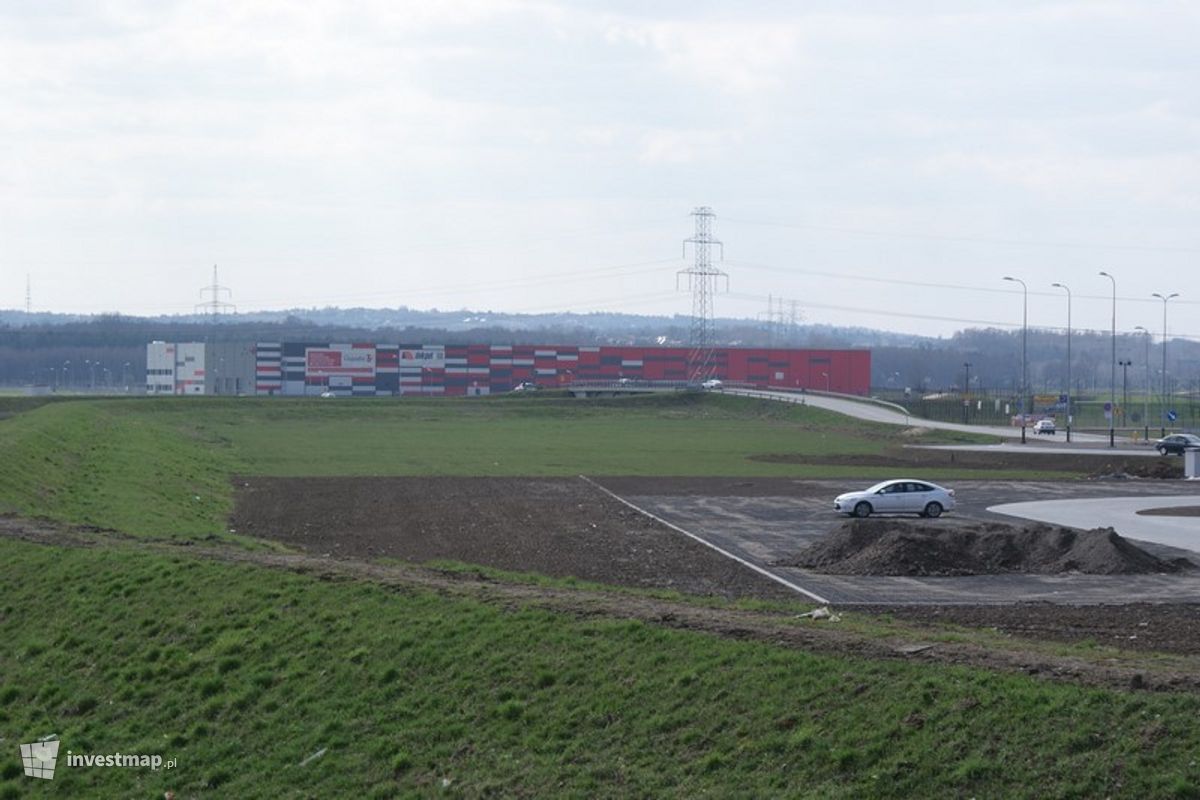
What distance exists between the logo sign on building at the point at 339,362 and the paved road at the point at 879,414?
2184 inches

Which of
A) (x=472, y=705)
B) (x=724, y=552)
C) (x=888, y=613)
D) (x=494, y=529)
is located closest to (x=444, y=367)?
(x=494, y=529)

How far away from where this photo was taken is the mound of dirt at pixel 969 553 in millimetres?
36562

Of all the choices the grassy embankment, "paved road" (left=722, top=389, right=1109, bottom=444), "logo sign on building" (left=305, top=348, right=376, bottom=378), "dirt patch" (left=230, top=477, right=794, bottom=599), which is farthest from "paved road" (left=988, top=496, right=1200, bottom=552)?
"logo sign on building" (left=305, top=348, right=376, bottom=378)

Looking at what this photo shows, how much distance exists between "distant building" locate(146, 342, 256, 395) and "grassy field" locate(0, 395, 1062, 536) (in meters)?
56.9

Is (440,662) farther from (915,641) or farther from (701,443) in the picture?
(701,443)

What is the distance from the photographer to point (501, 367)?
198 m

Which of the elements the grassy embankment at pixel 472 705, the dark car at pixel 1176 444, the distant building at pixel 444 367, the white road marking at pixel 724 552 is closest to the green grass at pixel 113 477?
the grassy embankment at pixel 472 705

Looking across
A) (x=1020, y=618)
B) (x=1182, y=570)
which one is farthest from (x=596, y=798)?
(x=1182, y=570)

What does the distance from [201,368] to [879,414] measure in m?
99.4

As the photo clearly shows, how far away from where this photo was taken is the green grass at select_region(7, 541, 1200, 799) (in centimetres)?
1505

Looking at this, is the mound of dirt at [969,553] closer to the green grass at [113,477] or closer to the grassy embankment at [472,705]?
the grassy embankment at [472,705]

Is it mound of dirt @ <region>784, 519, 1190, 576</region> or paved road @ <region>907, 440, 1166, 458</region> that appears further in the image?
paved road @ <region>907, 440, 1166, 458</region>

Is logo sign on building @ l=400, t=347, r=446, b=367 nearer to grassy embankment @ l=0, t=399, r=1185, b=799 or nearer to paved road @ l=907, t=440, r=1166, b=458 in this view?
paved road @ l=907, t=440, r=1166, b=458

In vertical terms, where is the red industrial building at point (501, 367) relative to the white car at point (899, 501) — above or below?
above
